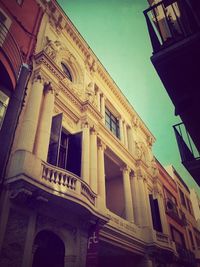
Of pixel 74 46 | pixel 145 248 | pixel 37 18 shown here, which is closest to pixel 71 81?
pixel 74 46

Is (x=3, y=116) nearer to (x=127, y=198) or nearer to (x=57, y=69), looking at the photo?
(x=57, y=69)

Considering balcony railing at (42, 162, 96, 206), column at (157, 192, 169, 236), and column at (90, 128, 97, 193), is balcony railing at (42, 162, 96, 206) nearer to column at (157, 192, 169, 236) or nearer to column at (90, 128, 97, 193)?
column at (90, 128, 97, 193)

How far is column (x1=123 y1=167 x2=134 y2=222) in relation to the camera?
14.6 metres

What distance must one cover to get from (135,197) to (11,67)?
37.2ft

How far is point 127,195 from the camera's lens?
1540 cm

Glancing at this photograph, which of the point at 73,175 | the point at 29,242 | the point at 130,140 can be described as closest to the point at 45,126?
the point at 73,175

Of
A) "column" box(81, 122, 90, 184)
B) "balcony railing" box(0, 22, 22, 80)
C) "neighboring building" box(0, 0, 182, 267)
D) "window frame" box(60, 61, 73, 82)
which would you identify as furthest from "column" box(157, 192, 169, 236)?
"balcony railing" box(0, 22, 22, 80)

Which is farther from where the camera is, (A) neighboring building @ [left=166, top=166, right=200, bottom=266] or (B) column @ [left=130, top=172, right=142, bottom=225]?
(A) neighboring building @ [left=166, top=166, right=200, bottom=266]

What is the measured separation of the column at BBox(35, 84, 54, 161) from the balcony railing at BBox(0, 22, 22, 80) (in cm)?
183

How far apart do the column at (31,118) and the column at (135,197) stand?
936 centimetres

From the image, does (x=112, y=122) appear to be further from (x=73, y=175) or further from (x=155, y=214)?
(x=73, y=175)

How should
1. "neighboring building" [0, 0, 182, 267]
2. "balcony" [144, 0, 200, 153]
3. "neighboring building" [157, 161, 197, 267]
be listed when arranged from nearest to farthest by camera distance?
"balcony" [144, 0, 200, 153] → "neighboring building" [0, 0, 182, 267] → "neighboring building" [157, 161, 197, 267]

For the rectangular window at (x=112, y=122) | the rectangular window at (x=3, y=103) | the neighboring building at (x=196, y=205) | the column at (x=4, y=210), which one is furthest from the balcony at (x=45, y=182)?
the neighboring building at (x=196, y=205)

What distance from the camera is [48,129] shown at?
400 inches
